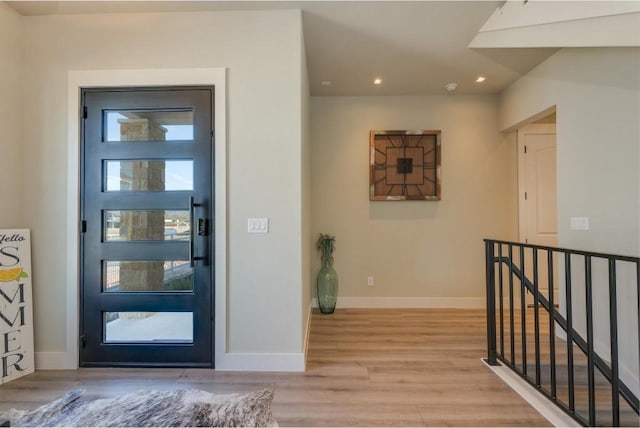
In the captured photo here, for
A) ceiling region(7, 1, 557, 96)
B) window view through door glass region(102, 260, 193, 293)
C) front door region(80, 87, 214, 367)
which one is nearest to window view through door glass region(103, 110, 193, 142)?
front door region(80, 87, 214, 367)

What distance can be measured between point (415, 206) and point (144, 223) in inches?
127

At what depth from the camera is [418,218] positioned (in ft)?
13.5

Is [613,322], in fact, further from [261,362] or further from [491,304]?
[261,362]

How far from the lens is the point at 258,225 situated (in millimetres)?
2422

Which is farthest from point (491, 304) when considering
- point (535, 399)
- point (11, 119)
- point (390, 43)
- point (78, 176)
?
point (11, 119)

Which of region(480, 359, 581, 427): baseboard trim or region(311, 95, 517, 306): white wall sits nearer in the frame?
region(480, 359, 581, 427): baseboard trim

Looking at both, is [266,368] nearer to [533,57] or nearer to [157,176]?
[157,176]

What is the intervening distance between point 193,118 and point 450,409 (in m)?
2.83

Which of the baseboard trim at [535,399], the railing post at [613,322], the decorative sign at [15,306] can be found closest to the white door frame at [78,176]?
the decorative sign at [15,306]

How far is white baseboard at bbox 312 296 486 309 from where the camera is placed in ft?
13.3

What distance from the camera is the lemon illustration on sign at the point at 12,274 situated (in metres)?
2.28

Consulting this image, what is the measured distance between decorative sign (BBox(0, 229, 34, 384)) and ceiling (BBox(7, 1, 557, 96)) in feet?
6.25

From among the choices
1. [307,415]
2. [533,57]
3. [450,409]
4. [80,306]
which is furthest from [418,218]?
[80,306]

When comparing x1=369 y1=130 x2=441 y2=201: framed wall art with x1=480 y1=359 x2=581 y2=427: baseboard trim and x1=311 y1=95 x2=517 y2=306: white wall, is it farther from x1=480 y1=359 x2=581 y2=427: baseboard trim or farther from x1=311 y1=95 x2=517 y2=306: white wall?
x1=480 y1=359 x2=581 y2=427: baseboard trim
